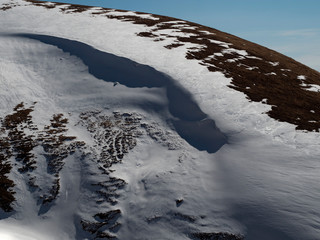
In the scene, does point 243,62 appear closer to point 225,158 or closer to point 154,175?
point 225,158

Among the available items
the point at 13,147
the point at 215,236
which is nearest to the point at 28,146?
the point at 13,147

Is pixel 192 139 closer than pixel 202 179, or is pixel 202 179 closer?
pixel 202 179

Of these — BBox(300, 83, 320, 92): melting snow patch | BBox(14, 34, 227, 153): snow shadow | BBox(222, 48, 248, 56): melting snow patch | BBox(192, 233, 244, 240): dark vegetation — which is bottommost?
BBox(192, 233, 244, 240): dark vegetation

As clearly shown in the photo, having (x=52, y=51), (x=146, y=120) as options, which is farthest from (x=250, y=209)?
(x=52, y=51)

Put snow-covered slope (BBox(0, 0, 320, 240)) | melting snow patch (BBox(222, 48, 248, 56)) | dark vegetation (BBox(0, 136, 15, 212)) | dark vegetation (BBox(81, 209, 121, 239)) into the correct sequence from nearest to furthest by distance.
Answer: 1. snow-covered slope (BBox(0, 0, 320, 240))
2. dark vegetation (BBox(81, 209, 121, 239))
3. dark vegetation (BBox(0, 136, 15, 212))
4. melting snow patch (BBox(222, 48, 248, 56))

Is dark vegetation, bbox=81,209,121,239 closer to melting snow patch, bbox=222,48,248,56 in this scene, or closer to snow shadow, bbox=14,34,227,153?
snow shadow, bbox=14,34,227,153

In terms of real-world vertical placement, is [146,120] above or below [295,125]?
below

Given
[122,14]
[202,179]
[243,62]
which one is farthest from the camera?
[122,14]

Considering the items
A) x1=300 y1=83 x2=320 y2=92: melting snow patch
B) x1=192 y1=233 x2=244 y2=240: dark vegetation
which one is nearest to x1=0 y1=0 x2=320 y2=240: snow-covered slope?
x1=192 y1=233 x2=244 y2=240: dark vegetation
